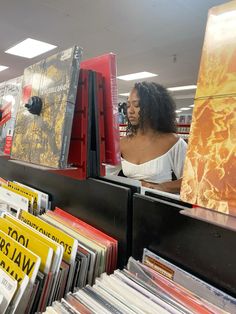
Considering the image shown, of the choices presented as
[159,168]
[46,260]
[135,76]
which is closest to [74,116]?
[46,260]

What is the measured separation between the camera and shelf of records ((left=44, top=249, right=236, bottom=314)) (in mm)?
418

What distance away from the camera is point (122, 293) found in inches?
18.0

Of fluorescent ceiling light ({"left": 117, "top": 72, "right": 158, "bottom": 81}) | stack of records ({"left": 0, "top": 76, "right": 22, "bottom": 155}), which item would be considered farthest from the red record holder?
fluorescent ceiling light ({"left": 117, "top": 72, "right": 158, "bottom": 81})

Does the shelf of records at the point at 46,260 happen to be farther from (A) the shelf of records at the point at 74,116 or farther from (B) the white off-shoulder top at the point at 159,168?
(B) the white off-shoulder top at the point at 159,168

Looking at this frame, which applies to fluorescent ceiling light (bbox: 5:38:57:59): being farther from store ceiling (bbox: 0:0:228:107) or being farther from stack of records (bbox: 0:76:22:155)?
stack of records (bbox: 0:76:22:155)

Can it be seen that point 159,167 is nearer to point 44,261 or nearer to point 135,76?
point 44,261

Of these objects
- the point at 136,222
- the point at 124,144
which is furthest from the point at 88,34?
the point at 136,222

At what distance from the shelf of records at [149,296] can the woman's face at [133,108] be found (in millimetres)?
986

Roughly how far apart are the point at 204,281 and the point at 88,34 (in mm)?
4166

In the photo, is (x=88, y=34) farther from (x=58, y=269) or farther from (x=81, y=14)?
(x=58, y=269)

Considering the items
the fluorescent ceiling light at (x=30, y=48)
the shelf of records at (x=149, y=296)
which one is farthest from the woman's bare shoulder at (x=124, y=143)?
the fluorescent ceiling light at (x=30, y=48)

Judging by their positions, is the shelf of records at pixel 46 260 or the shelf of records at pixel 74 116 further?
the shelf of records at pixel 74 116

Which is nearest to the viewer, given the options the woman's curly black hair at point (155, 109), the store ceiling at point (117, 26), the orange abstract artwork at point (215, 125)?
the orange abstract artwork at point (215, 125)

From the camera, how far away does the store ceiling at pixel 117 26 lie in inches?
119
